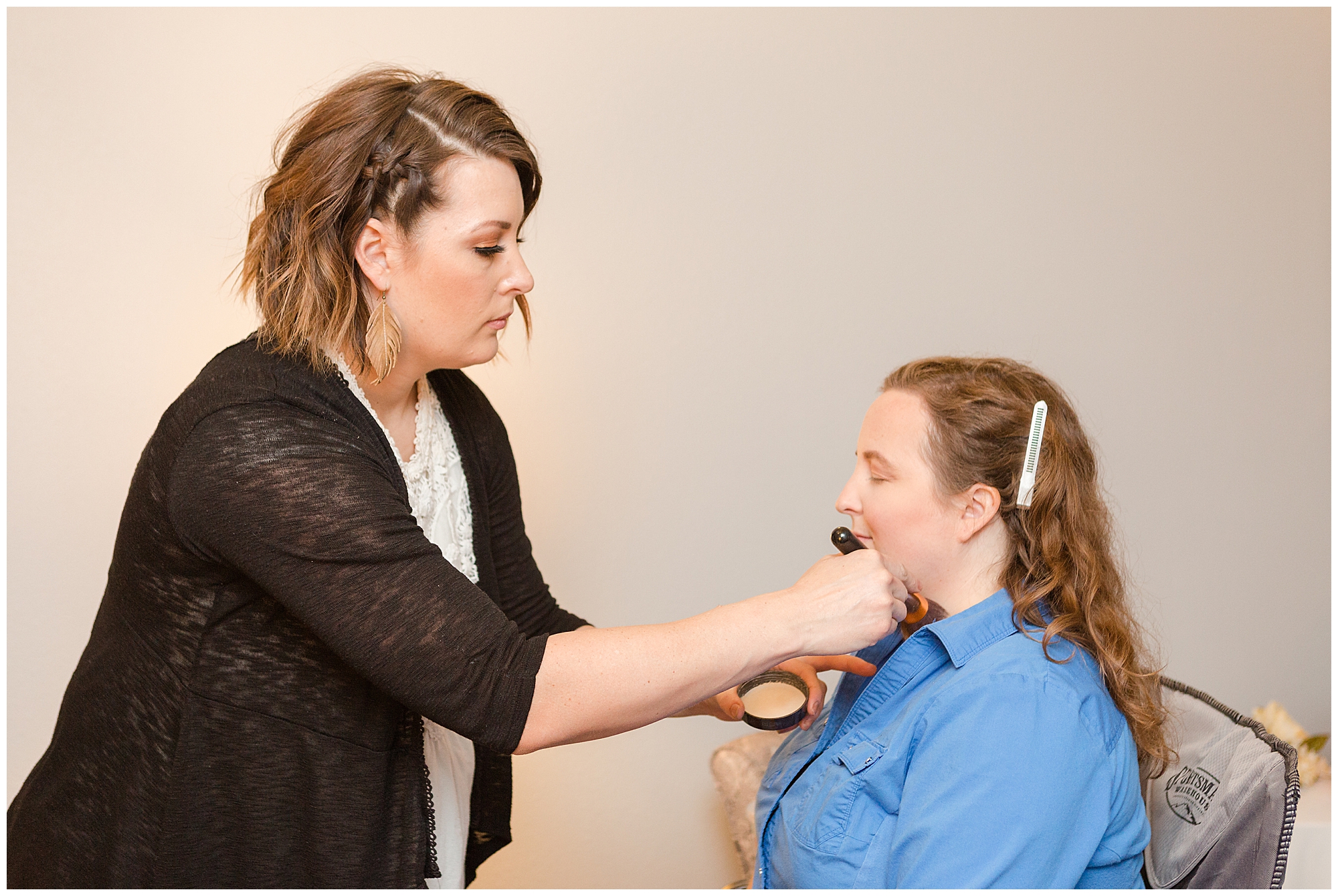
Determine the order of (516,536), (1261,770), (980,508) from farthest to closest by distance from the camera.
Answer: (516,536), (980,508), (1261,770)

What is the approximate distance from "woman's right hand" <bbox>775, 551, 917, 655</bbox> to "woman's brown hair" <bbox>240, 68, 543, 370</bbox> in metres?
0.63

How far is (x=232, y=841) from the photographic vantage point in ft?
3.92

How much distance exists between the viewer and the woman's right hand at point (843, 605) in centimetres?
106

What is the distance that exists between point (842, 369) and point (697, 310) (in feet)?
1.17

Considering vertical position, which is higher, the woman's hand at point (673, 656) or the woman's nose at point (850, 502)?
the woman's nose at point (850, 502)

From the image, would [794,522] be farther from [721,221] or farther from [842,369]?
[721,221]

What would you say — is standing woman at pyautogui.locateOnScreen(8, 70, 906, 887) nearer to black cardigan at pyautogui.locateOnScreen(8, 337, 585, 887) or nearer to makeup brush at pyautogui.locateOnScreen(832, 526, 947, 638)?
black cardigan at pyautogui.locateOnScreen(8, 337, 585, 887)

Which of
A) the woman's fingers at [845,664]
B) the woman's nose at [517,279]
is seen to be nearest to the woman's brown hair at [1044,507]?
the woman's fingers at [845,664]

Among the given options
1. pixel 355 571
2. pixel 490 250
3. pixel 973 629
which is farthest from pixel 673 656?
pixel 490 250

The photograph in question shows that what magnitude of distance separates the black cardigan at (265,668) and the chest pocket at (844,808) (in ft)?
1.45

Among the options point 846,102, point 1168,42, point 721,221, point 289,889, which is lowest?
point 289,889

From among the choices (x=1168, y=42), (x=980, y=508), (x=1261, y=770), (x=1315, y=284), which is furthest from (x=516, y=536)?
(x=1315, y=284)

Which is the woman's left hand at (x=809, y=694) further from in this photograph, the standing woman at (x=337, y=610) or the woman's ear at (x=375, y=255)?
the woman's ear at (x=375, y=255)

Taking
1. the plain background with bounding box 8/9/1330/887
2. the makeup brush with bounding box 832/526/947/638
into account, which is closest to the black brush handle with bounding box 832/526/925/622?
the makeup brush with bounding box 832/526/947/638
